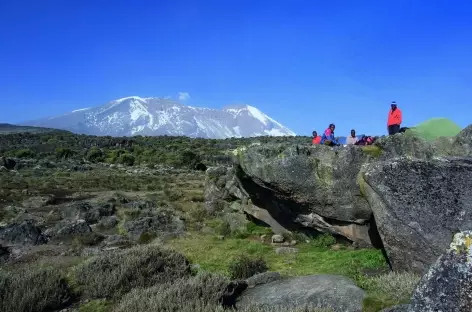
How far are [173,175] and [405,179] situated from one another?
4243 cm

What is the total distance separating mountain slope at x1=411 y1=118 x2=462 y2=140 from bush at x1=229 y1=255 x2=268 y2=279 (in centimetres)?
696

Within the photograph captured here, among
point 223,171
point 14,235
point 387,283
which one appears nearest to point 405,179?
point 387,283

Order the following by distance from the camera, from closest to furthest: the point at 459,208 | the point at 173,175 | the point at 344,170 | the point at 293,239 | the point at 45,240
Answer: the point at 459,208 < the point at 344,170 < the point at 293,239 < the point at 45,240 < the point at 173,175

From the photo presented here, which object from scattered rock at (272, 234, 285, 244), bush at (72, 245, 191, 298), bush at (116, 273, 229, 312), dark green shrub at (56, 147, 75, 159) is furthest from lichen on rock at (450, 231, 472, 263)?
dark green shrub at (56, 147, 75, 159)

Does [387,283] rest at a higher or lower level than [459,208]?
lower

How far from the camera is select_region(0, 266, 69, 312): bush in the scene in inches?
319

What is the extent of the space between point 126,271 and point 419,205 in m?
6.33

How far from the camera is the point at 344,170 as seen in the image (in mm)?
13359

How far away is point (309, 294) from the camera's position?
7672 mm

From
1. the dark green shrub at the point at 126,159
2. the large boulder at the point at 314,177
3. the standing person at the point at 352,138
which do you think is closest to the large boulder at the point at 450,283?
the large boulder at the point at 314,177

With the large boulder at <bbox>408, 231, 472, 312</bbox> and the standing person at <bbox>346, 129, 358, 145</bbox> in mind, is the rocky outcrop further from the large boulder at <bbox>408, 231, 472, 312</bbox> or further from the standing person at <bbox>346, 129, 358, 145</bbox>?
the large boulder at <bbox>408, 231, 472, 312</bbox>

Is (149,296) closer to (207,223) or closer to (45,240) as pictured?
(45,240)

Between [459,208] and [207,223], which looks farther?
[207,223]

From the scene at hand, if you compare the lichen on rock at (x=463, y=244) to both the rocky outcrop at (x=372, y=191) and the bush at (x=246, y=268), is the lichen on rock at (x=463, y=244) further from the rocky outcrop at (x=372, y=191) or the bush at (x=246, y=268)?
the bush at (x=246, y=268)
